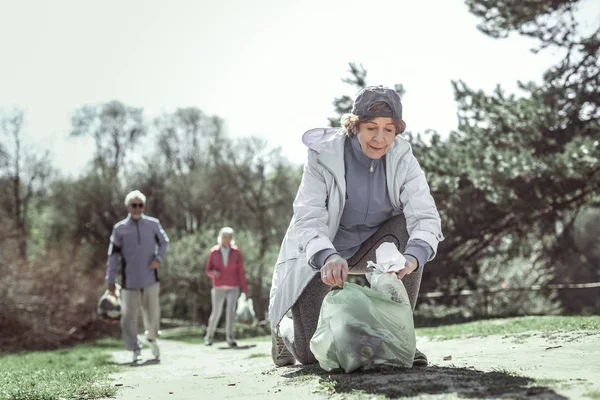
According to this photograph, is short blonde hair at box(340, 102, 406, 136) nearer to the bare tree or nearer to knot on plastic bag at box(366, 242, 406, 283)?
knot on plastic bag at box(366, 242, 406, 283)

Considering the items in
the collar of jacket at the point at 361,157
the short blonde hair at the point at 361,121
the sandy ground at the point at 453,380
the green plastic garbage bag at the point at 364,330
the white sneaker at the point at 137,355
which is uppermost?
the short blonde hair at the point at 361,121

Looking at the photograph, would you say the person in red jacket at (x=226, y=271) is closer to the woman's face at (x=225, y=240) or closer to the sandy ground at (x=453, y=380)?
the woman's face at (x=225, y=240)

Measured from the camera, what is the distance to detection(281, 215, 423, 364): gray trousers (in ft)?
15.7

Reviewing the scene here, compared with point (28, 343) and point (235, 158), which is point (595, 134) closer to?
point (28, 343)

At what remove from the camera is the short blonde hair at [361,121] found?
445 cm

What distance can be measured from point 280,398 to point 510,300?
614 inches

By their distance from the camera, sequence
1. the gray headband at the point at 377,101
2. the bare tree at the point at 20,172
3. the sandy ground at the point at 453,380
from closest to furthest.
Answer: the sandy ground at the point at 453,380, the gray headband at the point at 377,101, the bare tree at the point at 20,172

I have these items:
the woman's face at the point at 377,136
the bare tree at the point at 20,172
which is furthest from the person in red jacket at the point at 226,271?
the bare tree at the point at 20,172

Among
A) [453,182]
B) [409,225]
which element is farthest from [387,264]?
[453,182]

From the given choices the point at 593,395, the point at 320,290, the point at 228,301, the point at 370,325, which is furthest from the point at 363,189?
the point at 228,301

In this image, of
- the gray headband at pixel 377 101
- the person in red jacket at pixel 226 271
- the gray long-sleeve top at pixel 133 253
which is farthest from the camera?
the person in red jacket at pixel 226 271

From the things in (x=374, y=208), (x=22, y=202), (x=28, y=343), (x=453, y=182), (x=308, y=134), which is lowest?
(x=28, y=343)

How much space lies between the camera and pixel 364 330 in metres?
4.11

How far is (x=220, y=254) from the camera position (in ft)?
40.8
